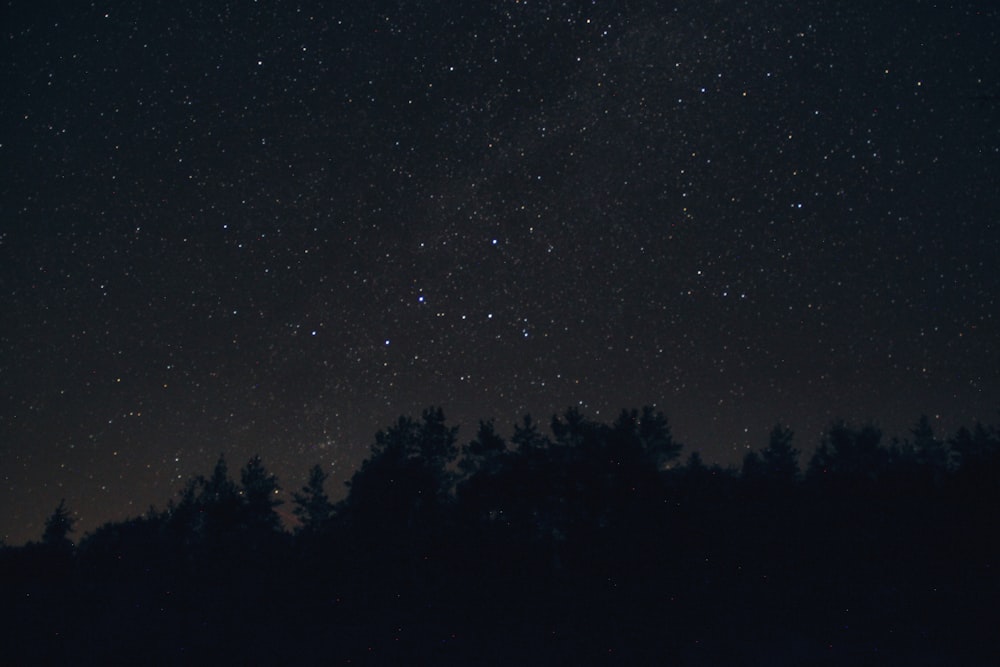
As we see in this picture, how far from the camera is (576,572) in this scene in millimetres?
22312

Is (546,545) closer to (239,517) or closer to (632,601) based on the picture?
(632,601)

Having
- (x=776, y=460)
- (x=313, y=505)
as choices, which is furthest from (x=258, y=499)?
(x=776, y=460)

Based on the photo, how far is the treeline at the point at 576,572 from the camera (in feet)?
65.3

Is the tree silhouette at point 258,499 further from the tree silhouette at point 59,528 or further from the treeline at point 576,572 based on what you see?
the tree silhouette at point 59,528

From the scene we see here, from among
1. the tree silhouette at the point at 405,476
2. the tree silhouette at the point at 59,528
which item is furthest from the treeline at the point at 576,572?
the tree silhouette at the point at 59,528

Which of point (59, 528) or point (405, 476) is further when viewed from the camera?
point (59, 528)

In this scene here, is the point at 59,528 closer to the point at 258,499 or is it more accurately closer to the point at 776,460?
the point at 258,499

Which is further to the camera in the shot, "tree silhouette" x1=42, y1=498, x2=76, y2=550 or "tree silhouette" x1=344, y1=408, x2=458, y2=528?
"tree silhouette" x1=42, y1=498, x2=76, y2=550

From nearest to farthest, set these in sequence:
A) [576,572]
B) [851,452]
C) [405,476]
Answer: [576,572], [405,476], [851,452]

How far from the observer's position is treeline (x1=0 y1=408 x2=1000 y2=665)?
65.3 ft

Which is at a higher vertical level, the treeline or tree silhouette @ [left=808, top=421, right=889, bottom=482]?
tree silhouette @ [left=808, top=421, right=889, bottom=482]

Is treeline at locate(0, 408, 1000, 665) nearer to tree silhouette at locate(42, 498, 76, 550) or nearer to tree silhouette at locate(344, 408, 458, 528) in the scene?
tree silhouette at locate(344, 408, 458, 528)

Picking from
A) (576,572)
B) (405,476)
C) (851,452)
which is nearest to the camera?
(576,572)

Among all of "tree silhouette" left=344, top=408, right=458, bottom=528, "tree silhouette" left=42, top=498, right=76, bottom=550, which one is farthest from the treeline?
"tree silhouette" left=42, top=498, right=76, bottom=550
